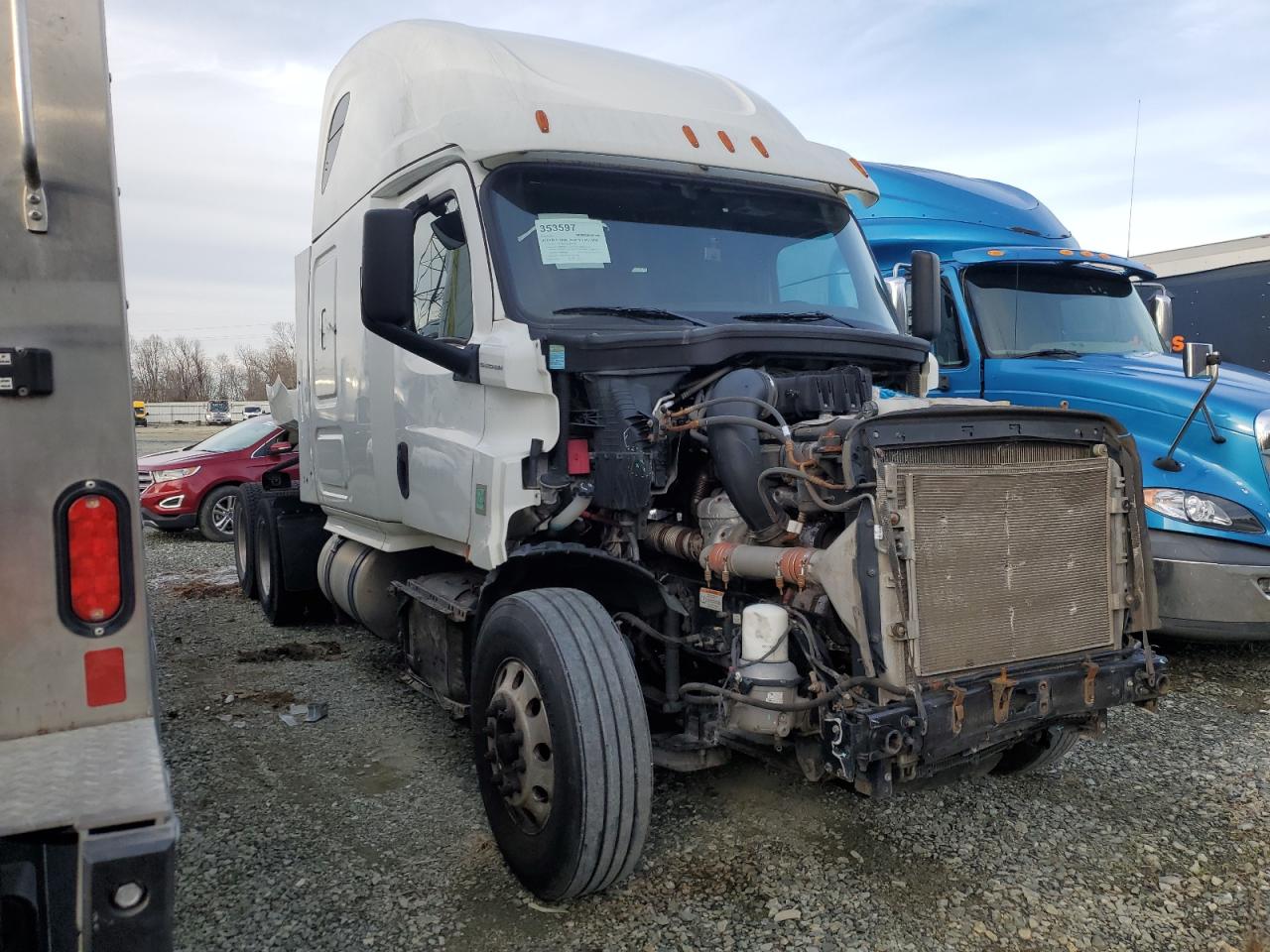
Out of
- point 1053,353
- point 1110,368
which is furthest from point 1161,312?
point 1110,368

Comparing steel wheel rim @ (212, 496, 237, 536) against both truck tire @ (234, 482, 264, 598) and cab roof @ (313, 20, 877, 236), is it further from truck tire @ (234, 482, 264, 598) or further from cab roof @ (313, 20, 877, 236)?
cab roof @ (313, 20, 877, 236)

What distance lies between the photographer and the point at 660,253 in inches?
161

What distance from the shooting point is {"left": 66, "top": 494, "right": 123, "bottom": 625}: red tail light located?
2.06 meters

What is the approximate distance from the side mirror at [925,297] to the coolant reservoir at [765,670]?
2.51 meters

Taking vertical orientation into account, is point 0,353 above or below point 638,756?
above

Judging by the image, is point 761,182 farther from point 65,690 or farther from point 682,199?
point 65,690

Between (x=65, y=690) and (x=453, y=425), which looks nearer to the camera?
(x=65, y=690)

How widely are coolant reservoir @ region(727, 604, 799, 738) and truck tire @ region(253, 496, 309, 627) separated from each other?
4.93 meters

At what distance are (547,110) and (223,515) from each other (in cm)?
930

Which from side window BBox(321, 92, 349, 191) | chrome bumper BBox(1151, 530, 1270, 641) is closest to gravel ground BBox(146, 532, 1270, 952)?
chrome bumper BBox(1151, 530, 1270, 641)

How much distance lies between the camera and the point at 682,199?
4.21 metres

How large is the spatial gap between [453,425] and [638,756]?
1.80 metres

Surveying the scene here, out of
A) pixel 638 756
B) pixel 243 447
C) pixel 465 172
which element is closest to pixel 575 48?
pixel 465 172

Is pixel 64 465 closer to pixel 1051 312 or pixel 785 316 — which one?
pixel 785 316
